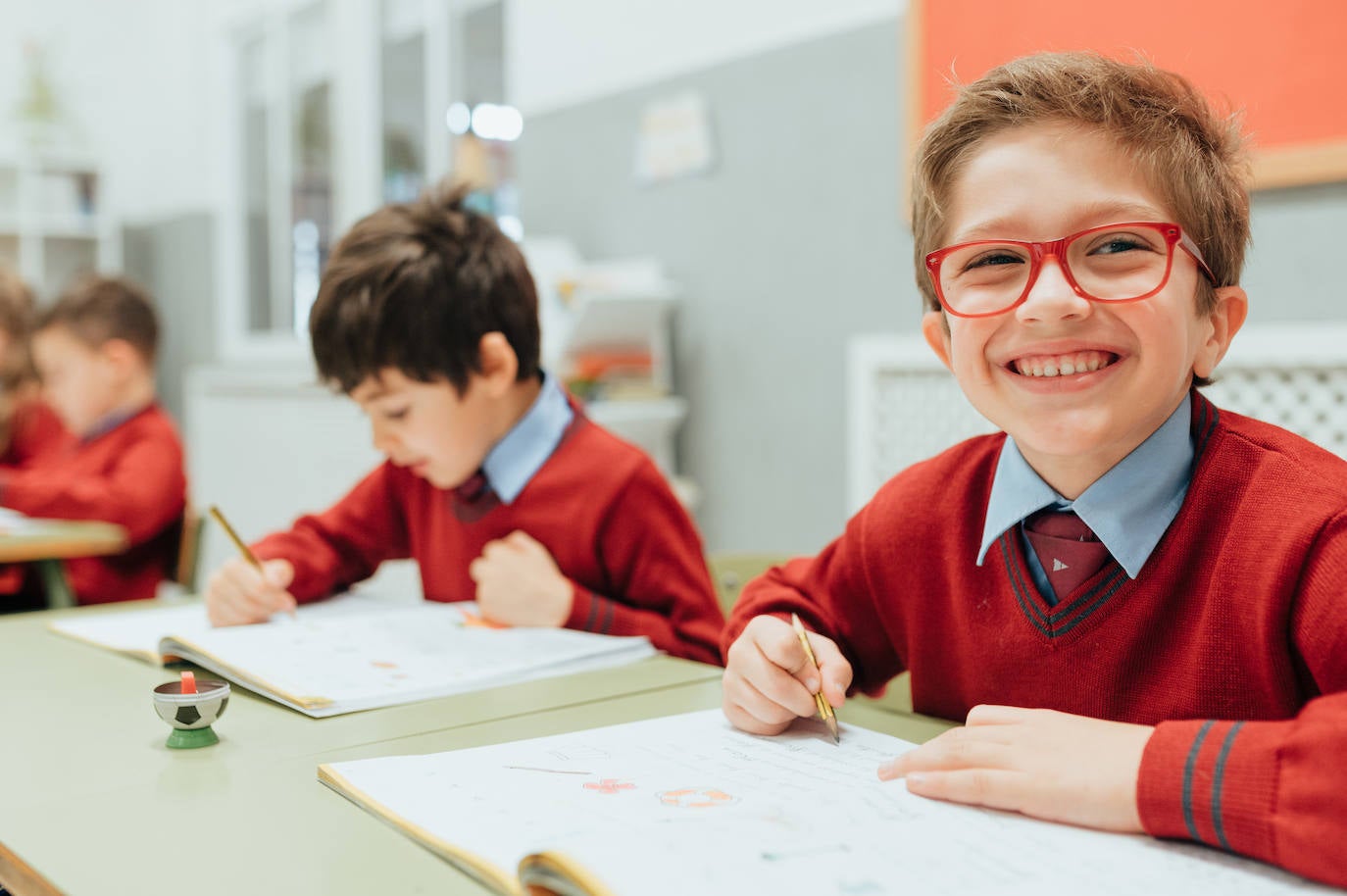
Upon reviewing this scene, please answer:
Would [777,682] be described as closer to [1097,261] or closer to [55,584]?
[1097,261]

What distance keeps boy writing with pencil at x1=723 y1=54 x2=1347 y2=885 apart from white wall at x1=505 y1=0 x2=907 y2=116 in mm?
1536

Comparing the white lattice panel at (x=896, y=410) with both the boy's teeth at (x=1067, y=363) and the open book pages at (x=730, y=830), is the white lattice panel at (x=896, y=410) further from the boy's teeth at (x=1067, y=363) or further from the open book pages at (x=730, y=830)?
the open book pages at (x=730, y=830)

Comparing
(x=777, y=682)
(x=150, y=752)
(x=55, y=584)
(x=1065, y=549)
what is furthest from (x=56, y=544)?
(x=1065, y=549)

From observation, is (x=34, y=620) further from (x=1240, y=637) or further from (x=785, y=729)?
(x=1240, y=637)

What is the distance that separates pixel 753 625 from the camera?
91 centimetres

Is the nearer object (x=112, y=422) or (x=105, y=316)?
(x=112, y=422)

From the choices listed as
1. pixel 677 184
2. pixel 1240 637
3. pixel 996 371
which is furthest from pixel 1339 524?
pixel 677 184

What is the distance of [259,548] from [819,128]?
152cm

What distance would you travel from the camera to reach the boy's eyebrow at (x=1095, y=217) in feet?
2.60

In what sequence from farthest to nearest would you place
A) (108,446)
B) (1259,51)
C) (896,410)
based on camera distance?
1. (108,446)
2. (896,410)
3. (1259,51)

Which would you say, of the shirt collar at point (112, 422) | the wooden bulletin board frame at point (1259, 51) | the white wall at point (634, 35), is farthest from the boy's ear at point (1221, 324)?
the shirt collar at point (112, 422)

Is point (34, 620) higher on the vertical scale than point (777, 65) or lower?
lower

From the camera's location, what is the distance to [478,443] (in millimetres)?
1469

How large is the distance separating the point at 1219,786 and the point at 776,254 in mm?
2071
